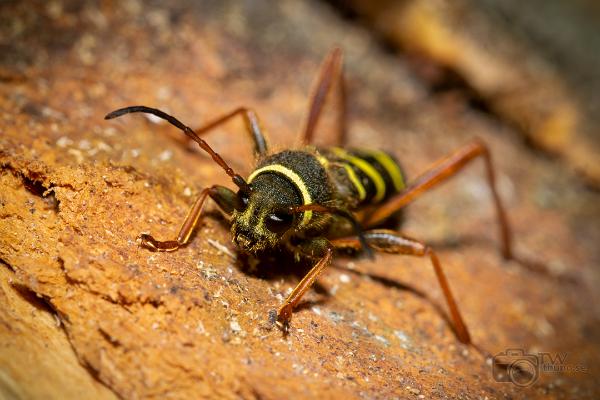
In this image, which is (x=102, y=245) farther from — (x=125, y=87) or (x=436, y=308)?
(x=436, y=308)

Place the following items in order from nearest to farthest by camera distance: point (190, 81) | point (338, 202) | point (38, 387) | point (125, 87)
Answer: point (38, 387) < point (338, 202) < point (125, 87) < point (190, 81)

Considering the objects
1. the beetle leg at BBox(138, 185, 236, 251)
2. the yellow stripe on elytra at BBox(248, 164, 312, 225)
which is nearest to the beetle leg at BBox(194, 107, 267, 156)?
the yellow stripe on elytra at BBox(248, 164, 312, 225)

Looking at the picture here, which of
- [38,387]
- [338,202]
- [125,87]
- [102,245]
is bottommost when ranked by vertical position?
[38,387]

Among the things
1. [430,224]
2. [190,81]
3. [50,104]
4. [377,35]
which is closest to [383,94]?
[377,35]

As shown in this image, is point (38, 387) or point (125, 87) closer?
point (38, 387)

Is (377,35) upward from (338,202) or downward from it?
upward

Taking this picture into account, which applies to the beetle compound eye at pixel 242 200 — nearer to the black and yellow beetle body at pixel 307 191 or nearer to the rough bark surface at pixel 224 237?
the black and yellow beetle body at pixel 307 191

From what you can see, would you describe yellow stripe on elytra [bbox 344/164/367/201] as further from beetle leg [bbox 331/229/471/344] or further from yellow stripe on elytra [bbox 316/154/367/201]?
beetle leg [bbox 331/229/471/344]

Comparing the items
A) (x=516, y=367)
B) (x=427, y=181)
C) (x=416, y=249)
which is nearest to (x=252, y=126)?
(x=427, y=181)
